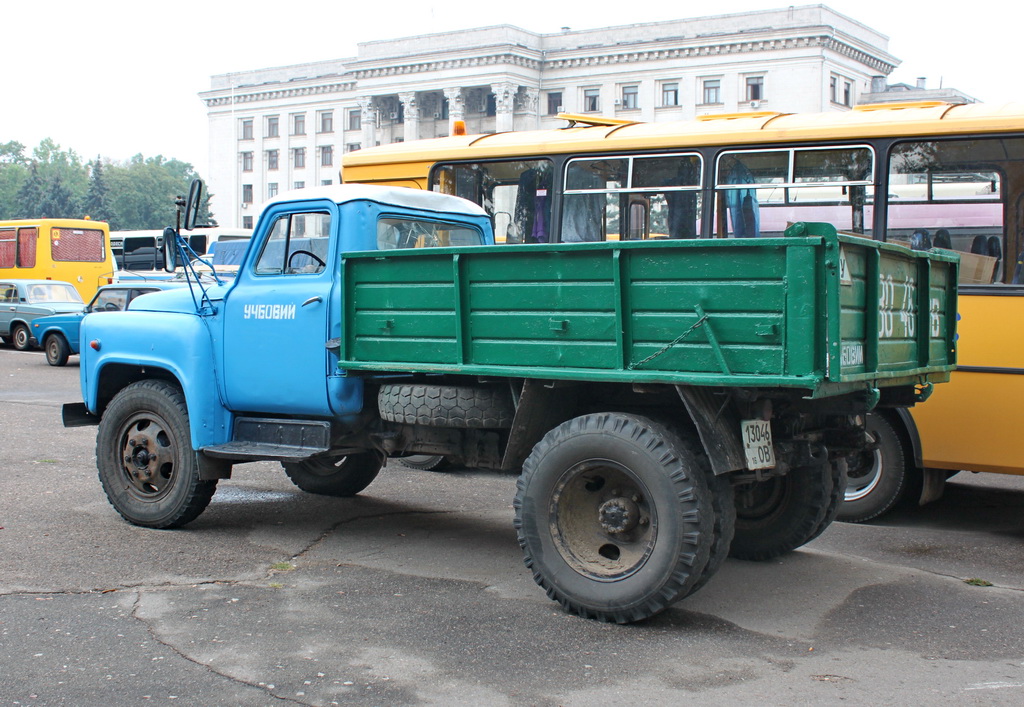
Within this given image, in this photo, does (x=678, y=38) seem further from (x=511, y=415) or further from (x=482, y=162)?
(x=511, y=415)

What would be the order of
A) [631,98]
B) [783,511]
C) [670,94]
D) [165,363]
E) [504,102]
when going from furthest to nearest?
[504,102] < [631,98] < [670,94] < [165,363] < [783,511]

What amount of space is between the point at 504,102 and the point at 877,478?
72.4 meters

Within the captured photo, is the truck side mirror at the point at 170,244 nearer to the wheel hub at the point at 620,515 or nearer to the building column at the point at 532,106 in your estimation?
the wheel hub at the point at 620,515

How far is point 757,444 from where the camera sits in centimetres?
534

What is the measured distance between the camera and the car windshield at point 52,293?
946 inches

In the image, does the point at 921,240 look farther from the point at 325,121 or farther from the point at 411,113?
the point at 325,121

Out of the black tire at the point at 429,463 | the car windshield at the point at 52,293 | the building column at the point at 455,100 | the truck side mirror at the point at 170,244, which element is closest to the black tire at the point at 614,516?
the truck side mirror at the point at 170,244

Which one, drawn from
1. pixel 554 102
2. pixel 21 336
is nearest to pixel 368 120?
pixel 554 102

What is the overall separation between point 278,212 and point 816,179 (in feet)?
12.9

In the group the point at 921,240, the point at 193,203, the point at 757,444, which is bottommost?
the point at 757,444

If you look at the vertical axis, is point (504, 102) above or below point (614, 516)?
above

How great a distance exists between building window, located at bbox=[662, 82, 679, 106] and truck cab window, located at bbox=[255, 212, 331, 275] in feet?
227

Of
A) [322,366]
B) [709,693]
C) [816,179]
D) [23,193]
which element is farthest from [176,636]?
[23,193]

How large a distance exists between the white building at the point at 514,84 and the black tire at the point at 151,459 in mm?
64194
